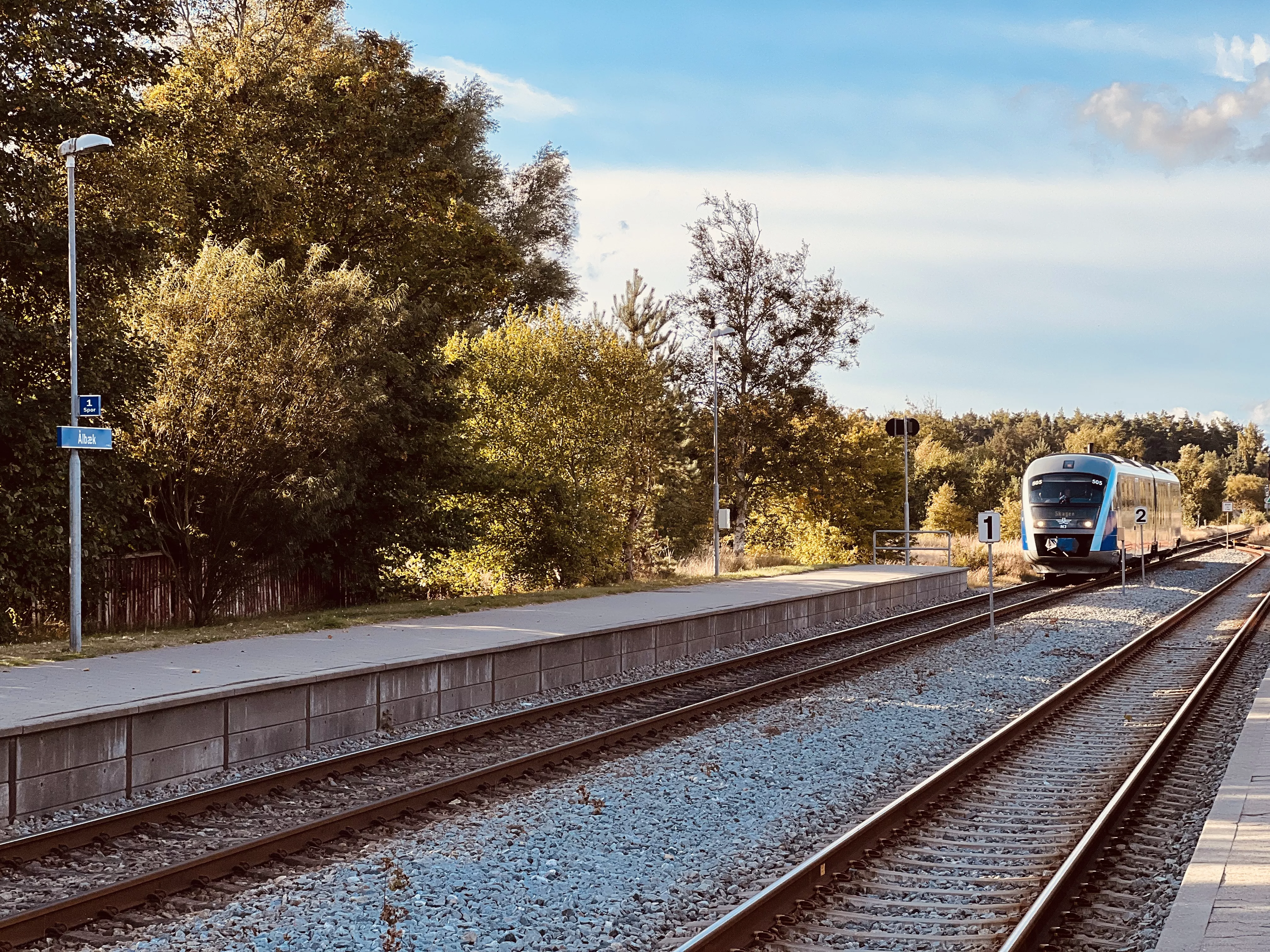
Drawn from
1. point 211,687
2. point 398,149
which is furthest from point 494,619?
point 398,149

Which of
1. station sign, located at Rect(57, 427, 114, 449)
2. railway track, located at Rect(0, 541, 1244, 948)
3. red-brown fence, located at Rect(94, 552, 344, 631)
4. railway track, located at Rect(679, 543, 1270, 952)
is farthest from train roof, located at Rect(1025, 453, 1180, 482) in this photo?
station sign, located at Rect(57, 427, 114, 449)

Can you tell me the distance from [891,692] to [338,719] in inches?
272

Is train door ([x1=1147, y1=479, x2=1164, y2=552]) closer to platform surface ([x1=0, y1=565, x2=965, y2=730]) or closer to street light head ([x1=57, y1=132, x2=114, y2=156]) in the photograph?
platform surface ([x1=0, y1=565, x2=965, y2=730])

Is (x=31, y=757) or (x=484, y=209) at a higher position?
(x=484, y=209)

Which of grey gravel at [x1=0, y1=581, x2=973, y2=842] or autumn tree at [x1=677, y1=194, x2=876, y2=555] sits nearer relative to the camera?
grey gravel at [x1=0, y1=581, x2=973, y2=842]

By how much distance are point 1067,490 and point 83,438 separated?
25.9 m

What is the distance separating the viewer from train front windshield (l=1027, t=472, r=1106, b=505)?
32.1 meters

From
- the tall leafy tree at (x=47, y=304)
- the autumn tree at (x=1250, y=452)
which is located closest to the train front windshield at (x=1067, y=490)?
the tall leafy tree at (x=47, y=304)

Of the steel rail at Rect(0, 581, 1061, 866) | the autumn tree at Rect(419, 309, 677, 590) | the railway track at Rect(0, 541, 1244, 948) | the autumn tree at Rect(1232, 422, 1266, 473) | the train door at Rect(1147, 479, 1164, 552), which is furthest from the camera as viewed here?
the autumn tree at Rect(1232, 422, 1266, 473)

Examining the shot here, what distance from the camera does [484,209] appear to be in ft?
148

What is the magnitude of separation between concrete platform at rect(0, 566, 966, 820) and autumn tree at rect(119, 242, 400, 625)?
12.7 ft

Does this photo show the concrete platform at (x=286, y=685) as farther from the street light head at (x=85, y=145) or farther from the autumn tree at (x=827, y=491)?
the autumn tree at (x=827, y=491)

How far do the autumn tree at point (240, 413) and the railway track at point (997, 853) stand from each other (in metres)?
11.9

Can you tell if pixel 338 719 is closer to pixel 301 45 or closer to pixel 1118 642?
pixel 1118 642
